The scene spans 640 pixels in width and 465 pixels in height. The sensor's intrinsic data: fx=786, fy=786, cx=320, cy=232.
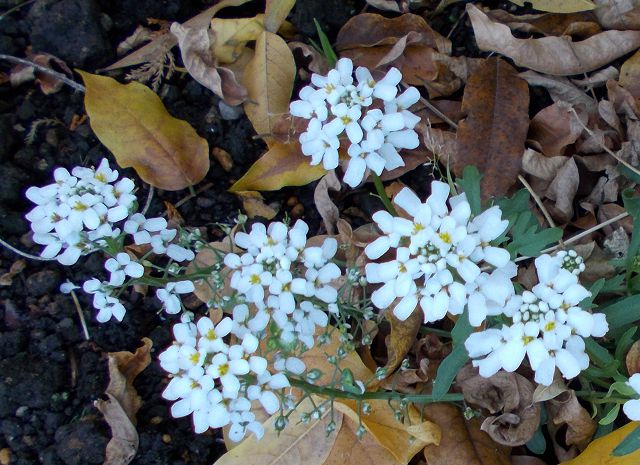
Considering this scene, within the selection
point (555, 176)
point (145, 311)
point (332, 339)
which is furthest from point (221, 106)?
point (555, 176)

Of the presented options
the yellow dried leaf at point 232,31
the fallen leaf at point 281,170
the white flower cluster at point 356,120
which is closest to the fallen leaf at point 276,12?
the yellow dried leaf at point 232,31

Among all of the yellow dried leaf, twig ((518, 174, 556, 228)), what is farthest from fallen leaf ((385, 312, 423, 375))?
the yellow dried leaf

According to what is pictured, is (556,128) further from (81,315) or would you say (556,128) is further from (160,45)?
(81,315)

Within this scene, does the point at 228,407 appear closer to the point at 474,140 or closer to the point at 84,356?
the point at 84,356

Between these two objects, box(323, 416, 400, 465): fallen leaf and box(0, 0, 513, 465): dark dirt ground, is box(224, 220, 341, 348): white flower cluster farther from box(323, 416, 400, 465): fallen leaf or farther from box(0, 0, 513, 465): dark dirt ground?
box(0, 0, 513, 465): dark dirt ground

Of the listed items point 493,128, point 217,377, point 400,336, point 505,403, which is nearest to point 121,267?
point 217,377

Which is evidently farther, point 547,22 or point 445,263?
point 547,22
